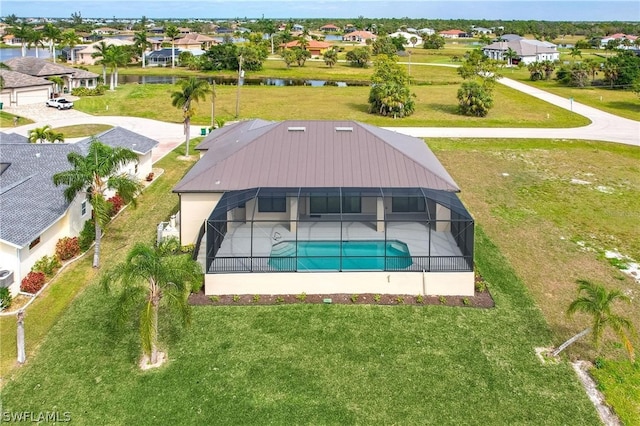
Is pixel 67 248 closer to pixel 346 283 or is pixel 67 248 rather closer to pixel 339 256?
pixel 339 256

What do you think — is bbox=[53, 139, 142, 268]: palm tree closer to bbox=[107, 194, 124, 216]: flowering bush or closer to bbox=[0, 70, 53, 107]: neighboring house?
bbox=[107, 194, 124, 216]: flowering bush

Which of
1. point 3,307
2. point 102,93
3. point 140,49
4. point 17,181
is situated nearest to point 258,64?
point 140,49

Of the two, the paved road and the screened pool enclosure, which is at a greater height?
the paved road

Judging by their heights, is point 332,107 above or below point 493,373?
above

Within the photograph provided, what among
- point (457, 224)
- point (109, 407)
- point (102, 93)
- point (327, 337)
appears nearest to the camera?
point (109, 407)

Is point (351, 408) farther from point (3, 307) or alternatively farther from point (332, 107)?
point (332, 107)

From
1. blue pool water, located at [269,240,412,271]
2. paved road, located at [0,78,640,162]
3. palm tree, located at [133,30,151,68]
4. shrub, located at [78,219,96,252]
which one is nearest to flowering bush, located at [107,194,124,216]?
shrub, located at [78,219,96,252]

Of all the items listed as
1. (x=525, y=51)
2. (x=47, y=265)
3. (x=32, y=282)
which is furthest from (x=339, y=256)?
(x=525, y=51)
